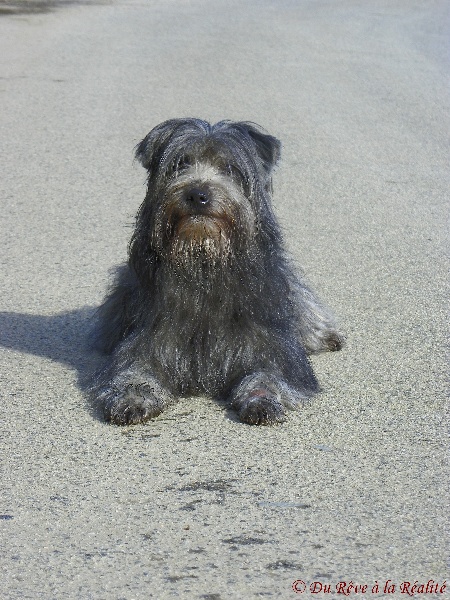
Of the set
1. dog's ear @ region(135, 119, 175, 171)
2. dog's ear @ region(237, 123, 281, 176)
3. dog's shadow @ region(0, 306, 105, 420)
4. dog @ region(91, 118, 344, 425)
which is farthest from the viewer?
dog's shadow @ region(0, 306, 105, 420)

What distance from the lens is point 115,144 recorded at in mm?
12445

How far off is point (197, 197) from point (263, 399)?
3.45 ft

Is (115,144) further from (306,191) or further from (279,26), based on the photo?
(279,26)

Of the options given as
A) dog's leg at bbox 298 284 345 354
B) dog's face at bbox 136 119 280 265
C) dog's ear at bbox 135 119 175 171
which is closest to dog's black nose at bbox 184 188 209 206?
dog's face at bbox 136 119 280 265

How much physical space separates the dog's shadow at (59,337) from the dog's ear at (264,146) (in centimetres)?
153

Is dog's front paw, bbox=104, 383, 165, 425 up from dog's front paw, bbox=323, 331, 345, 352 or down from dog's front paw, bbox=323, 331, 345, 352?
up

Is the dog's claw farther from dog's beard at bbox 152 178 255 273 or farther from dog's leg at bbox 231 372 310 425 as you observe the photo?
dog's beard at bbox 152 178 255 273

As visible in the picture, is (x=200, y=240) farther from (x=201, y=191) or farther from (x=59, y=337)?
(x=59, y=337)

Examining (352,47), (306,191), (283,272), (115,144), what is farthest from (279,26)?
(283,272)

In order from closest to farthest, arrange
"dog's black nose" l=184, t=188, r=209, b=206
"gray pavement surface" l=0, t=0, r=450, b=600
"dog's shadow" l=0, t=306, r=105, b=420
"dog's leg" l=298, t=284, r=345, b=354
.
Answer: "gray pavement surface" l=0, t=0, r=450, b=600 < "dog's black nose" l=184, t=188, r=209, b=206 < "dog's shadow" l=0, t=306, r=105, b=420 < "dog's leg" l=298, t=284, r=345, b=354

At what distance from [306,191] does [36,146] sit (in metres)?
3.19

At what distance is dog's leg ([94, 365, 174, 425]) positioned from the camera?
5.54 m

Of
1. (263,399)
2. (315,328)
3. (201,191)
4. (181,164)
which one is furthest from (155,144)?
(315,328)

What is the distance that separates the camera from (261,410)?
18.1 feet
